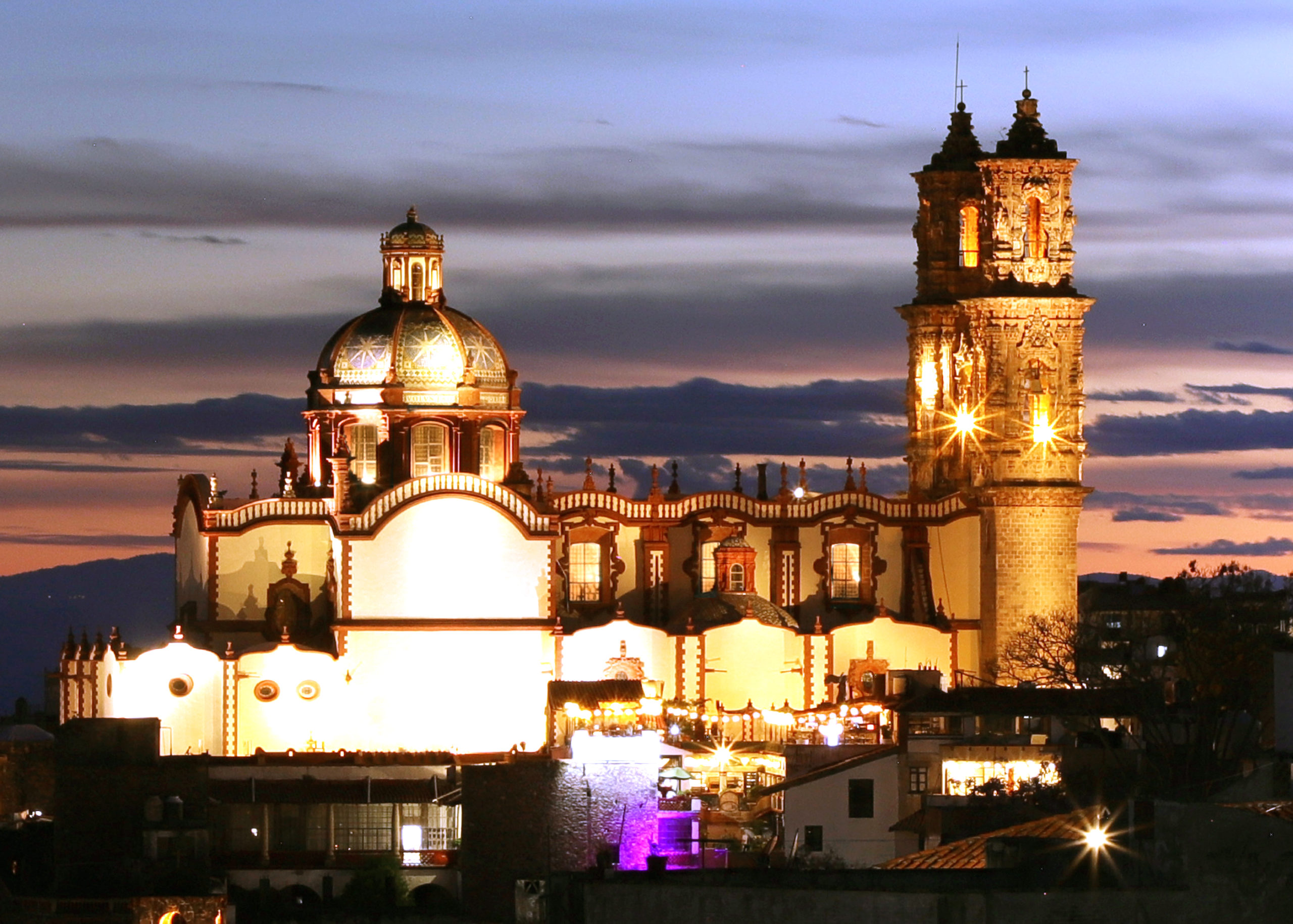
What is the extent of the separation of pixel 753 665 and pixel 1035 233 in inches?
555

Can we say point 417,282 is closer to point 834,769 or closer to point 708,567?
point 708,567

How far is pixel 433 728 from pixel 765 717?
9091 millimetres

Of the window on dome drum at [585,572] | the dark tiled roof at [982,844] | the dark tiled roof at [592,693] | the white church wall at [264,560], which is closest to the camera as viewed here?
the dark tiled roof at [982,844]

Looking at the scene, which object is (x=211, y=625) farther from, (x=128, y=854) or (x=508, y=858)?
(x=508, y=858)

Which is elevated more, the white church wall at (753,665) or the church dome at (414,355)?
the church dome at (414,355)

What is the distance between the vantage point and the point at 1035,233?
110 metres

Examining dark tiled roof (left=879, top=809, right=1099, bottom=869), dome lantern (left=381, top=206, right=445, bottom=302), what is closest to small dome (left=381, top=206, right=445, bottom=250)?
dome lantern (left=381, top=206, right=445, bottom=302)

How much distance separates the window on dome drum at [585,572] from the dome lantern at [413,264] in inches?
355

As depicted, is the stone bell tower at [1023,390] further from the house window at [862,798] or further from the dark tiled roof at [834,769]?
the house window at [862,798]

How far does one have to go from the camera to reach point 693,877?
6450cm

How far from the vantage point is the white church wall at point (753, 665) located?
109 meters

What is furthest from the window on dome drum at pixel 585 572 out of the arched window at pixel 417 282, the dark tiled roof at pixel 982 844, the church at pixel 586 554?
the dark tiled roof at pixel 982 844

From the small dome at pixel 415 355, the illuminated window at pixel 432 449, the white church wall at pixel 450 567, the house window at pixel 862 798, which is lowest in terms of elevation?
the house window at pixel 862 798

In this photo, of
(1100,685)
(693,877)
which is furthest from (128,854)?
(693,877)
